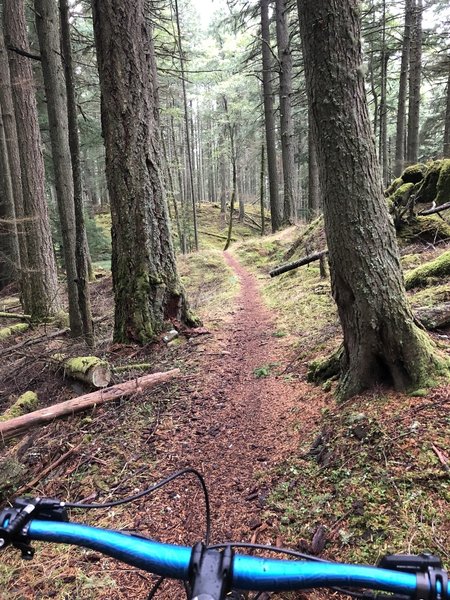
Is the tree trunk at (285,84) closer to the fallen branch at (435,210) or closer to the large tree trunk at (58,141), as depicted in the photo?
the fallen branch at (435,210)

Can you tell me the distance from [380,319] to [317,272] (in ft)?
22.9

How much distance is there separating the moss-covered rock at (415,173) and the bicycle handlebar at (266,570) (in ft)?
33.0

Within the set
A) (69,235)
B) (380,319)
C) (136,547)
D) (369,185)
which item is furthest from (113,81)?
(136,547)

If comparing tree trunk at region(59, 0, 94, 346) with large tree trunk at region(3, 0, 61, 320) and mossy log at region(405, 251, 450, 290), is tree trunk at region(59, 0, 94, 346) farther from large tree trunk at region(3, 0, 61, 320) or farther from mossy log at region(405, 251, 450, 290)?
mossy log at region(405, 251, 450, 290)

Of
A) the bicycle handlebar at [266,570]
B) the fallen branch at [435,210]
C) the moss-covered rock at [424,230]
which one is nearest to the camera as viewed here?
the bicycle handlebar at [266,570]

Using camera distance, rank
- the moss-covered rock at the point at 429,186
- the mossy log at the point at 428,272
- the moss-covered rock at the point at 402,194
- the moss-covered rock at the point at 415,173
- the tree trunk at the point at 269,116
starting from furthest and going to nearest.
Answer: the tree trunk at the point at 269,116, the moss-covered rock at the point at 415,173, the moss-covered rock at the point at 402,194, the moss-covered rock at the point at 429,186, the mossy log at the point at 428,272

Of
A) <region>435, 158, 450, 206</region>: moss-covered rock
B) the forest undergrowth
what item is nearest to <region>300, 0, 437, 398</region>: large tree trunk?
the forest undergrowth

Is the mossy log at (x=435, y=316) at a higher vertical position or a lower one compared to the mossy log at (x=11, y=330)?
higher

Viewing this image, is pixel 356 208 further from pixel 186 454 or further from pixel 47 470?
pixel 47 470

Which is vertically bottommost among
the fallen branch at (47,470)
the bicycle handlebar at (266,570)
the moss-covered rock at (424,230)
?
the fallen branch at (47,470)

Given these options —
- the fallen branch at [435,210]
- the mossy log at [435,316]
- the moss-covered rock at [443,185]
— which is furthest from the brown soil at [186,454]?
the moss-covered rock at [443,185]

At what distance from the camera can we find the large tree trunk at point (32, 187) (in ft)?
34.1

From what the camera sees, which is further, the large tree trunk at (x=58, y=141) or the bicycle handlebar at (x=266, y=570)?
the large tree trunk at (x=58, y=141)

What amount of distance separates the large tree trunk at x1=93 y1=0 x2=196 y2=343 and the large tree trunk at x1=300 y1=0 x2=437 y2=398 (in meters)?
3.74
